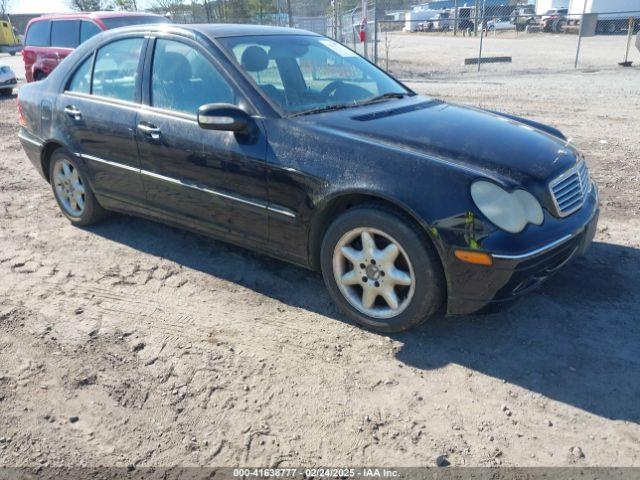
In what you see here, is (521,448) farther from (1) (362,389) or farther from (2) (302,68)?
(2) (302,68)

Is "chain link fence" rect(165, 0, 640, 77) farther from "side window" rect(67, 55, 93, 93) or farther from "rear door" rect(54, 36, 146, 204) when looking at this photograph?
"rear door" rect(54, 36, 146, 204)

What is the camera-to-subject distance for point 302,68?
4145 millimetres

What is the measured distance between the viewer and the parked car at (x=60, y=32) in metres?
11.2

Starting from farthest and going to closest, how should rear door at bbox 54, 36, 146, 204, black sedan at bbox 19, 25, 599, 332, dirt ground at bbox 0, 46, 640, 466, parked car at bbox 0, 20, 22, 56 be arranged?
parked car at bbox 0, 20, 22, 56
rear door at bbox 54, 36, 146, 204
black sedan at bbox 19, 25, 599, 332
dirt ground at bbox 0, 46, 640, 466

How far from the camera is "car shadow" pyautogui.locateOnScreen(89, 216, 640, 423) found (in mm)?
2854

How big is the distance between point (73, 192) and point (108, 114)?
106 cm

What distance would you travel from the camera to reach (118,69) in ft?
14.6

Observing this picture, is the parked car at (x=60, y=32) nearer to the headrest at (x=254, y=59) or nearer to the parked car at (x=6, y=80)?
the parked car at (x=6, y=80)

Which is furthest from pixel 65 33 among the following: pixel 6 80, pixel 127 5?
pixel 127 5

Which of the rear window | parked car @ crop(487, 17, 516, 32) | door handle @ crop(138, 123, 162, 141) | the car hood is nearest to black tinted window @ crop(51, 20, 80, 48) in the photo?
the rear window

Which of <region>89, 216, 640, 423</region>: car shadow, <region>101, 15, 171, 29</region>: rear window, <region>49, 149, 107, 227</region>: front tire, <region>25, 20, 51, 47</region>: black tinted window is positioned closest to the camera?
<region>89, 216, 640, 423</region>: car shadow

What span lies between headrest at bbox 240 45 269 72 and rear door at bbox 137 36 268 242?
0.62 ft

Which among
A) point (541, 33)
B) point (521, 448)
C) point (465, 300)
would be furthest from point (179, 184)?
point (541, 33)

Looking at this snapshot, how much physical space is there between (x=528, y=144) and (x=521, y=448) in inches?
71.3
